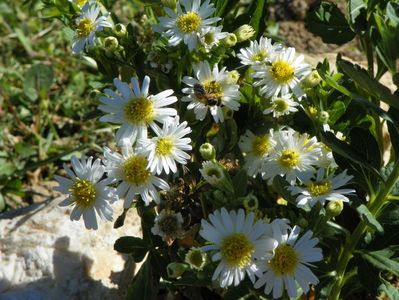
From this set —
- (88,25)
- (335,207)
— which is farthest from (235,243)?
(88,25)

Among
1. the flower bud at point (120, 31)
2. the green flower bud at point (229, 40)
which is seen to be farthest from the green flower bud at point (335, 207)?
the flower bud at point (120, 31)

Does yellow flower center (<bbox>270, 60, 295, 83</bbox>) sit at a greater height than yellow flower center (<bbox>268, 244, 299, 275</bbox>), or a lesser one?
greater

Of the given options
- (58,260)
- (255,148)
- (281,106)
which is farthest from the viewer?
(58,260)

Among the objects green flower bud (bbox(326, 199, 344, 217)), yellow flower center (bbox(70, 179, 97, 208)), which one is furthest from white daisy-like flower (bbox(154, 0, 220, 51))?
green flower bud (bbox(326, 199, 344, 217))

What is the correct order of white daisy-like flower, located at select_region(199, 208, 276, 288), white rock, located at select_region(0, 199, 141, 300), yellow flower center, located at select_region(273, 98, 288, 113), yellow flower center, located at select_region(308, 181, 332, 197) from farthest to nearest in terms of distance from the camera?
white rock, located at select_region(0, 199, 141, 300)
yellow flower center, located at select_region(273, 98, 288, 113)
yellow flower center, located at select_region(308, 181, 332, 197)
white daisy-like flower, located at select_region(199, 208, 276, 288)

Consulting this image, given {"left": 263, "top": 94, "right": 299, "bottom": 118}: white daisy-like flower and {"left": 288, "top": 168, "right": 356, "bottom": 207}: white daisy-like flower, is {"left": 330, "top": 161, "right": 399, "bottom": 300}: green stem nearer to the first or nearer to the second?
{"left": 288, "top": 168, "right": 356, "bottom": 207}: white daisy-like flower

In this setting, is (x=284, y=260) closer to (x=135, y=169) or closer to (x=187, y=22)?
(x=135, y=169)

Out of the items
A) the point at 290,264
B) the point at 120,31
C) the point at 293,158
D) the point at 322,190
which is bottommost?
the point at 290,264

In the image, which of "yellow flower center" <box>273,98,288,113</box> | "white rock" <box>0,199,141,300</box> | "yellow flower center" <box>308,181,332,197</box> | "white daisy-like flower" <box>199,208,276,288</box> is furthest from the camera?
"white rock" <box>0,199,141,300</box>
